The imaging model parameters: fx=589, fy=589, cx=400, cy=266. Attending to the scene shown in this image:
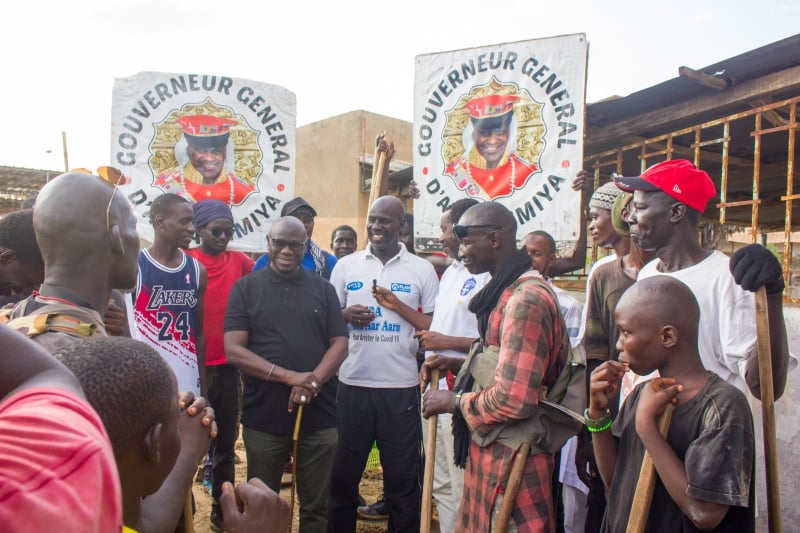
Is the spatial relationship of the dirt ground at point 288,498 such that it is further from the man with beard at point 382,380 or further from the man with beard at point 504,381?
the man with beard at point 504,381

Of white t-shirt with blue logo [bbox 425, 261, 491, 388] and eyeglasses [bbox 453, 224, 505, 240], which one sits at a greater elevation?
eyeglasses [bbox 453, 224, 505, 240]

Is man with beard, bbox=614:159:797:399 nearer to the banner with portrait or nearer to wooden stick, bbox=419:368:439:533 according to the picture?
wooden stick, bbox=419:368:439:533

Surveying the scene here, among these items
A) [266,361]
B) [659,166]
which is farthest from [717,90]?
[266,361]

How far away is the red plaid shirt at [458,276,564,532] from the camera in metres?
2.38

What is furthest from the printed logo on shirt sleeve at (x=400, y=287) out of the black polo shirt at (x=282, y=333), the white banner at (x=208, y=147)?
the white banner at (x=208, y=147)

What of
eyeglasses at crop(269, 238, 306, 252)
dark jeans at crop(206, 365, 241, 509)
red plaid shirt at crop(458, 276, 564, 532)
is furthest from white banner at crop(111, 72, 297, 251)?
red plaid shirt at crop(458, 276, 564, 532)

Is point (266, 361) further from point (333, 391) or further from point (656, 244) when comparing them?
point (656, 244)

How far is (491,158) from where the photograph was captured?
15.2 ft

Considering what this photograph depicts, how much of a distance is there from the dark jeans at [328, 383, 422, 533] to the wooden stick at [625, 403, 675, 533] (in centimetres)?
204

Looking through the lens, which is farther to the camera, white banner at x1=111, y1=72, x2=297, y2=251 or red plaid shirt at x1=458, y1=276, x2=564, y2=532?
white banner at x1=111, y1=72, x2=297, y2=251

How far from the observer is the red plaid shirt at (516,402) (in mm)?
2383

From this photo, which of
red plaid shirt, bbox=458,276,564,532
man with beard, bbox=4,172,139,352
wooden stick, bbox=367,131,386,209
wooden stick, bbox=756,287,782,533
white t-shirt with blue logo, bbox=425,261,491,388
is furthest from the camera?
wooden stick, bbox=367,131,386,209

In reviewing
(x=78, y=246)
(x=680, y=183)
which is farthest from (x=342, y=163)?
(x=78, y=246)

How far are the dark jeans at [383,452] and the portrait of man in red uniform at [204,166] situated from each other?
2.32 meters
